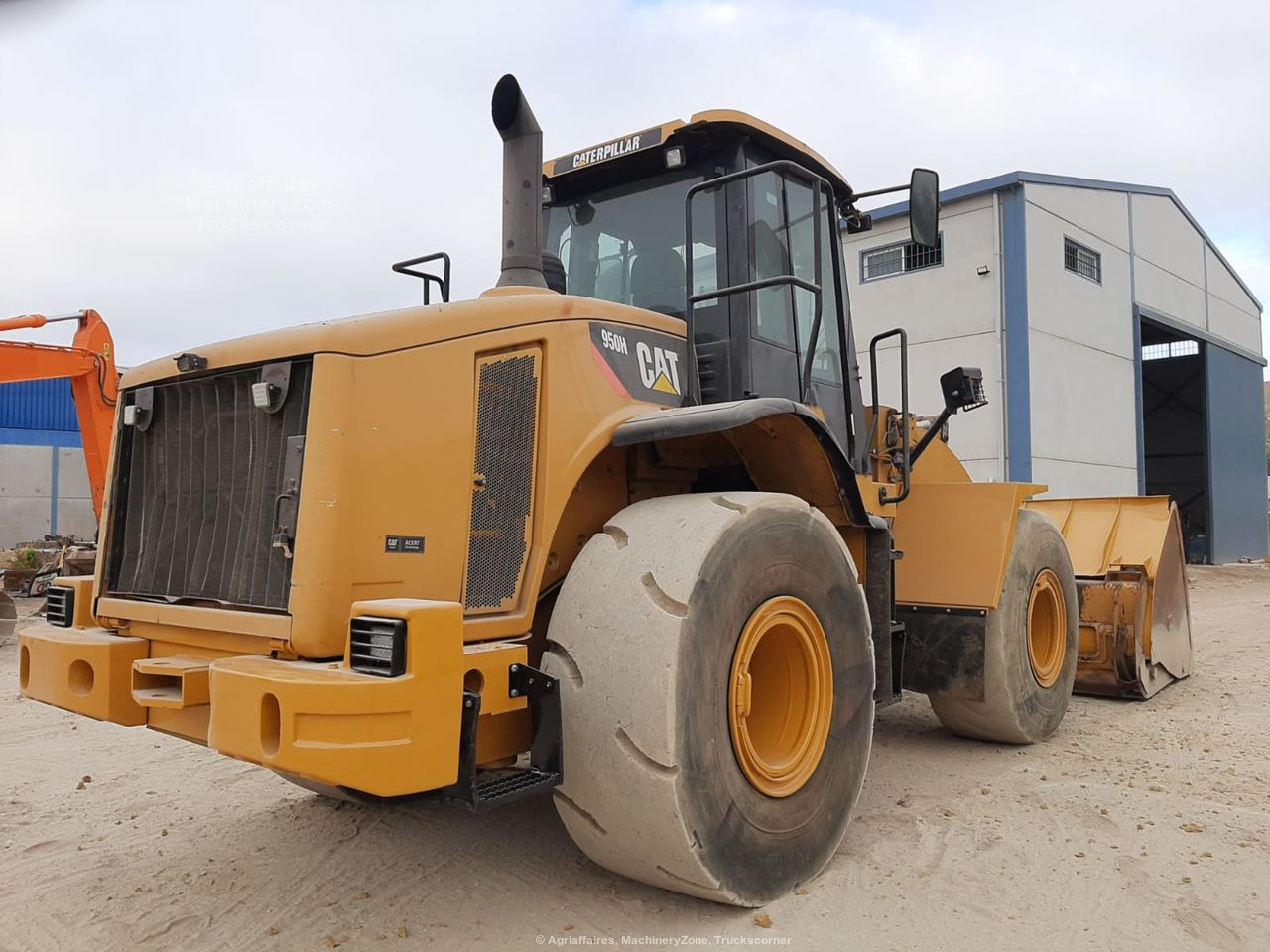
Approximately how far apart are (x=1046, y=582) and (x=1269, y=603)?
35.2 ft

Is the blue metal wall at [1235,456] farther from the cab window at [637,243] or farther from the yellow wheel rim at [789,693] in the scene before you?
the yellow wheel rim at [789,693]

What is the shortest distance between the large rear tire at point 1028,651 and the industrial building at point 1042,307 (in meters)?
8.70

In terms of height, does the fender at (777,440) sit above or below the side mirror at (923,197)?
below

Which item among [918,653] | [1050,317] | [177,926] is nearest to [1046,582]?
[918,653]

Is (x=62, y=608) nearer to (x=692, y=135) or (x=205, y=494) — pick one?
(x=205, y=494)

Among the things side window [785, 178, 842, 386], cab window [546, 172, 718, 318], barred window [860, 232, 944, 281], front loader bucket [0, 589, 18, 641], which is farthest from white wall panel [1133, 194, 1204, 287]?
front loader bucket [0, 589, 18, 641]

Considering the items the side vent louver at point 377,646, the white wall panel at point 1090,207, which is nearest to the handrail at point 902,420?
the side vent louver at point 377,646

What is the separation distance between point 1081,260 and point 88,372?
16.1 metres

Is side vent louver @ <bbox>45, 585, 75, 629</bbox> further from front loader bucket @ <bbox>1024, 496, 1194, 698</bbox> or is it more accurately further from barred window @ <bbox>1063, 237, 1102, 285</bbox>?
barred window @ <bbox>1063, 237, 1102, 285</bbox>

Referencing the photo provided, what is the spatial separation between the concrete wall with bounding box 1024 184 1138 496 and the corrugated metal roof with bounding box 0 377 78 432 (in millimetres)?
22404

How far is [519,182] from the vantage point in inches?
144

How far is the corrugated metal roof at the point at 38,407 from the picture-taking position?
25.6 metres

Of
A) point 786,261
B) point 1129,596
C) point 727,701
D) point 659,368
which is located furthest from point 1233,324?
point 727,701

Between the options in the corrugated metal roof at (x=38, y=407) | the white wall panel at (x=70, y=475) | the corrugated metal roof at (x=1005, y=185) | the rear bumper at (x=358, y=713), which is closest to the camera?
the rear bumper at (x=358, y=713)
